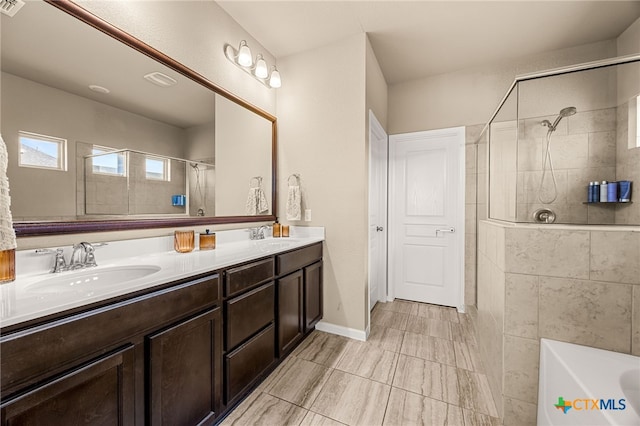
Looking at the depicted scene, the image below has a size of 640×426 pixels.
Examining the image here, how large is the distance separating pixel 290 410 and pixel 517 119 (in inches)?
96.7

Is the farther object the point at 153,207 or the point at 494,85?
the point at 494,85

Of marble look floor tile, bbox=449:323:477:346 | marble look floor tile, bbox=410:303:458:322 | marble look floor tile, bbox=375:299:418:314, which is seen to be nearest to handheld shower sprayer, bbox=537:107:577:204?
marble look floor tile, bbox=449:323:477:346

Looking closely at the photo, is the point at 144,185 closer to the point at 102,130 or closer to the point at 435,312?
the point at 102,130

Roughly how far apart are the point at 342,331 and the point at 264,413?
105 cm

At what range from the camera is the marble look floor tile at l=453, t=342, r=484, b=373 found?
1.87 metres

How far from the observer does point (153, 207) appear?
1.59m

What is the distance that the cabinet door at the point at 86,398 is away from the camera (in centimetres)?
70

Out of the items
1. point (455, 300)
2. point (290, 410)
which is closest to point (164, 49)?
point (290, 410)

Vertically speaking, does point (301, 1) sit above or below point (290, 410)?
above

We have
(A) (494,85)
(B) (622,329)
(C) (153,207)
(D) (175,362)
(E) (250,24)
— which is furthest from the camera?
(A) (494,85)

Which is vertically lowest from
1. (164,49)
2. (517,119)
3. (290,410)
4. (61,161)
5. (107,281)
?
(290,410)

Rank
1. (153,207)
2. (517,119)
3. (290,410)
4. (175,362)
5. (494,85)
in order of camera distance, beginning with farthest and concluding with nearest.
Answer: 1. (494,85)
2. (517,119)
3. (153,207)
4. (290,410)
5. (175,362)

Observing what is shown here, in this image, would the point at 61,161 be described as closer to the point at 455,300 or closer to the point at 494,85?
the point at 455,300

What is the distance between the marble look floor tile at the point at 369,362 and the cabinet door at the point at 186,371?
38.0 inches
